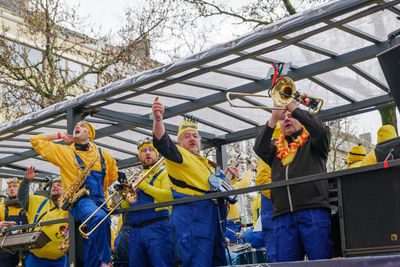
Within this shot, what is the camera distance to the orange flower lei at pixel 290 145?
4.83m

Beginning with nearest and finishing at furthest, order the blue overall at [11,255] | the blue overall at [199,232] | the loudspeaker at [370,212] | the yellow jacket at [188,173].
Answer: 1. the loudspeaker at [370,212]
2. the blue overall at [199,232]
3. the yellow jacket at [188,173]
4. the blue overall at [11,255]

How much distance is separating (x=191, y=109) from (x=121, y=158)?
291 cm

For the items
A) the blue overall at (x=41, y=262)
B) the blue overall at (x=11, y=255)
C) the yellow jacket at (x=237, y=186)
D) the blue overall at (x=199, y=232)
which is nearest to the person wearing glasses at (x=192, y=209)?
the blue overall at (x=199, y=232)

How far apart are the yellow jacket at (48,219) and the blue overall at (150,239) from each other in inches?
58.9

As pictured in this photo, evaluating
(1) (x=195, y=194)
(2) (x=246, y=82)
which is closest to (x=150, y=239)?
(1) (x=195, y=194)

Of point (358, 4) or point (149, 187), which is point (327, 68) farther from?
point (149, 187)

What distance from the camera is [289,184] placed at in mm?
4242

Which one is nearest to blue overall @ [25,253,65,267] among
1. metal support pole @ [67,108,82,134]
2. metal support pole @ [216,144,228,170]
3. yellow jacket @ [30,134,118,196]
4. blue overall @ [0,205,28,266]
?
blue overall @ [0,205,28,266]

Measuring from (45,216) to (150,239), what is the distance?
257 cm

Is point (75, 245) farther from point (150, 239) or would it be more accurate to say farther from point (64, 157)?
point (64, 157)

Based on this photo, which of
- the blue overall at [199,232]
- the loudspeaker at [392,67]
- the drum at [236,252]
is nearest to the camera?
the loudspeaker at [392,67]

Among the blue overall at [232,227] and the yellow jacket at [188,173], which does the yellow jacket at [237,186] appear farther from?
the yellow jacket at [188,173]

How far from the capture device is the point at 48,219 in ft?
25.7

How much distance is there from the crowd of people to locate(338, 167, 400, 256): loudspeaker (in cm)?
45
